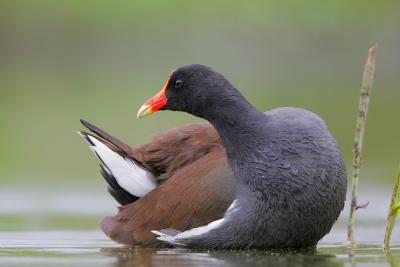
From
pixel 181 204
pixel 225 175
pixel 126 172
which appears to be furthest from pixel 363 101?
pixel 126 172

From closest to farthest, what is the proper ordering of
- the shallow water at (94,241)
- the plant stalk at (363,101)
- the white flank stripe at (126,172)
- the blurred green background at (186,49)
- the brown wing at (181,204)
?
1. the plant stalk at (363,101)
2. the shallow water at (94,241)
3. the brown wing at (181,204)
4. the white flank stripe at (126,172)
5. the blurred green background at (186,49)

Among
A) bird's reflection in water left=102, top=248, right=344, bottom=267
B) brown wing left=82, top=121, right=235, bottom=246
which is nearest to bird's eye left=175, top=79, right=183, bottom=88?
brown wing left=82, top=121, right=235, bottom=246

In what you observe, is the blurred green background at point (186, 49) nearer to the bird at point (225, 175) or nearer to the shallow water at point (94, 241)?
the shallow water at point (94, 241)

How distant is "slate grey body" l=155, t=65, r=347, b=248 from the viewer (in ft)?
20.6

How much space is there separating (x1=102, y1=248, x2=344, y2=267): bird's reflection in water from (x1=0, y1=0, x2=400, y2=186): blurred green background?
9.82 metres

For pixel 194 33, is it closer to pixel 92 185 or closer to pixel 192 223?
pixel 92 185

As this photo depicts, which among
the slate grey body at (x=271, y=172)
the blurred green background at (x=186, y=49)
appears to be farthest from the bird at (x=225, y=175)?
the blurred green background at (x=186, y=49)

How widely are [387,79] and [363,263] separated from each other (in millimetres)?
15606

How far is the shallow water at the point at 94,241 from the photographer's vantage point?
5898mm

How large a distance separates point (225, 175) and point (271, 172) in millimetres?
375

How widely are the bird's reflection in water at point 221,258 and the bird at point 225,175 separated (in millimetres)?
149

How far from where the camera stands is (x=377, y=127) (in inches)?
540

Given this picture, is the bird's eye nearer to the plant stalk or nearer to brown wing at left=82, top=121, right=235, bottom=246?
brown wing at left=82, top=121, right=235, bottom=246

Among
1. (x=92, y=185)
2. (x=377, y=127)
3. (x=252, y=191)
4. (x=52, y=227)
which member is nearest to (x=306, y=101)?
(x=377, y=127)
